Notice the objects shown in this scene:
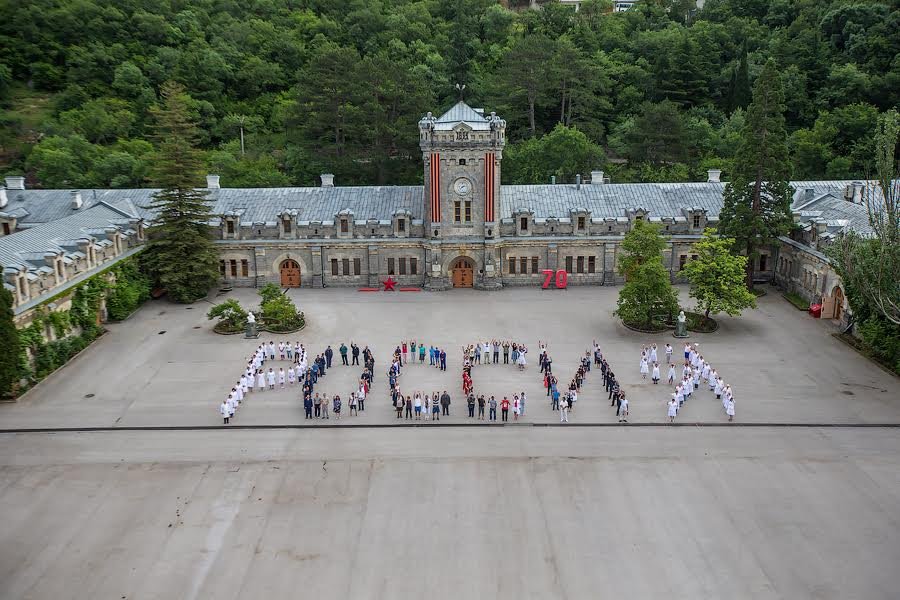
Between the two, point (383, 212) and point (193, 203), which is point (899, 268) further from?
point (193, 203)

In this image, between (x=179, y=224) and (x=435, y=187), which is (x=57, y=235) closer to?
(x=179, y=224)

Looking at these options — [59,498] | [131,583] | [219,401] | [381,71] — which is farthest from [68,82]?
[131,583]

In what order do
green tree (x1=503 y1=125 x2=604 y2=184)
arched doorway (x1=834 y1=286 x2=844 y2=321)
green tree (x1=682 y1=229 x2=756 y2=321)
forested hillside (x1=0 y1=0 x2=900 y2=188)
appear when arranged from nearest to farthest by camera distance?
1. green tree (x1=682 y1=229 x2=756 y2=321)
2. arched doorway (x1=834 y1=286 x2=844 y2=321)
3. green tree (x1=503 y1=125 x2=604 y2=184)
4. forested hillside (x1=0 y1=0 x2=900 y2=188)

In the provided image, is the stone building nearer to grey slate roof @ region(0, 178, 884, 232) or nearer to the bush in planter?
grey slate roof @ region(0, 178, 884, 232)

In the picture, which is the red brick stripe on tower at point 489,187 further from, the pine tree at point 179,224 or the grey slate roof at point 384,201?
the pine tree at point 179,224

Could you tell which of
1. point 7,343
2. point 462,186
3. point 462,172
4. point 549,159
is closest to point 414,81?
point 549,159

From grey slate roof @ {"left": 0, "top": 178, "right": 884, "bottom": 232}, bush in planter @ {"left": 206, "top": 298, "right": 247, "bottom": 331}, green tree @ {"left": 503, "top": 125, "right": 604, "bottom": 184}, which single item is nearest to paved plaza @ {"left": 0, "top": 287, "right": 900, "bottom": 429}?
bush in planter @ {"left": 206, "top": 298, "right": 247, "bottom": 331}
